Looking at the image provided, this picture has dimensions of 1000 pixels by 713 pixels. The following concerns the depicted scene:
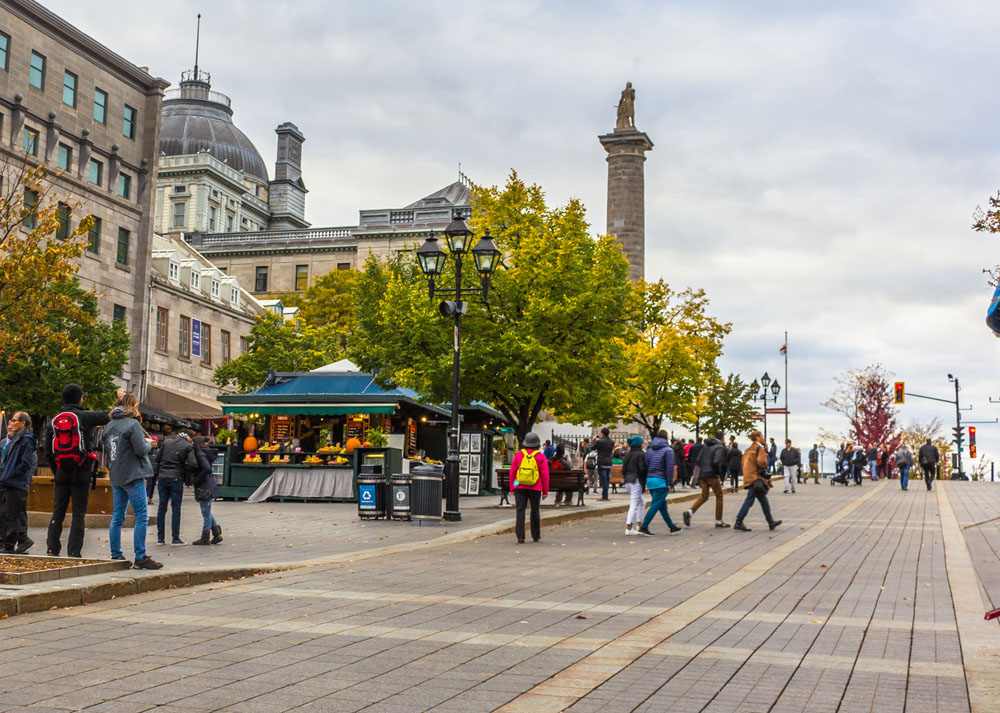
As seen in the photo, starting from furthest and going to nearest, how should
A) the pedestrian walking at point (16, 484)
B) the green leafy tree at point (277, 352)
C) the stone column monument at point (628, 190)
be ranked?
the stone column monument at point (628, 190) → the green leafy tree at point (277, 352) → the pedestrian walking at point (16, 484)

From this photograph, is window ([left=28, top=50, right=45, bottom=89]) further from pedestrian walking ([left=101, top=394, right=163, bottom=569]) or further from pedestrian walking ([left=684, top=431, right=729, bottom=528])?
pedestrian walking ([left=101, top=394, right=163, bottom=569])

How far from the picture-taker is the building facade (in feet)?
157

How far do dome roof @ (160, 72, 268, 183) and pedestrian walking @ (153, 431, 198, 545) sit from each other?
8938 centimetres

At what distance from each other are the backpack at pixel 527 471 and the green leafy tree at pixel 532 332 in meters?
7.78

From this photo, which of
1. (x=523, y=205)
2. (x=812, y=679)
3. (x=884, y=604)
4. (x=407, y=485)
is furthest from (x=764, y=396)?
(x=812, y=679)

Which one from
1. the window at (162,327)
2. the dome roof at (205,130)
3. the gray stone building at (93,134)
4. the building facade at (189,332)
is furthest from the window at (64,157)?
the dome roof at (205,130)

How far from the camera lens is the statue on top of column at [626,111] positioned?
62031 millimetres

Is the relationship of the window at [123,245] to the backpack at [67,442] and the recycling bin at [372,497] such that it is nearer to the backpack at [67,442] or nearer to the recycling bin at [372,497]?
the recycling bin at [372,497]

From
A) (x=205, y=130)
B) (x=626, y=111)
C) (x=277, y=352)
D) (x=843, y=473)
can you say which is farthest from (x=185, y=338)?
(x=205, y=130)

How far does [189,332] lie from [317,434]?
22.1 meters

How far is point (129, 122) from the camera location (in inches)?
1933

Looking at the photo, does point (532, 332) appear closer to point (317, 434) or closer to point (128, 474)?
point (317, 434)

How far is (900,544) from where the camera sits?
17.9 metres

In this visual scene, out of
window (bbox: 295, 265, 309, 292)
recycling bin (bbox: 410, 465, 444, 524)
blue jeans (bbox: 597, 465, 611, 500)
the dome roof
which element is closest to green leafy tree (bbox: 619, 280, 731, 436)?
blue jeans (bbox: 597, 465, 611, 500)
